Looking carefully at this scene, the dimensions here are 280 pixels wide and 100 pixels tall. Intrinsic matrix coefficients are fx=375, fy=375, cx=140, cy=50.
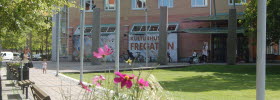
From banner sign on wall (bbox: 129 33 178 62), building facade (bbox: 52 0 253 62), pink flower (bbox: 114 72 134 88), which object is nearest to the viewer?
pink flower (bbox: 114 72 134 88)

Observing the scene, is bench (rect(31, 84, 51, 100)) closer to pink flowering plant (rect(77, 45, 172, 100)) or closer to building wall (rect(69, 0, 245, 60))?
pink flowering plant (rect(77, 45, 172, 100))

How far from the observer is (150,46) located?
4131 cm

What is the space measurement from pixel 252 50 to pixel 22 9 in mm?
30110

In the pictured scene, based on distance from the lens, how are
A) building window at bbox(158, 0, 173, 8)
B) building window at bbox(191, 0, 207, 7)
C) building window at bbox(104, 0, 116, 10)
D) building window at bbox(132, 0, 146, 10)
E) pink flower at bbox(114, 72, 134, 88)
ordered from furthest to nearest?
building window at bbox(104, 0, 116, 10) → building window at bbox(132, 0, 146, 10) → building window at bbox(158, 0, 173, 8) → building window at bbox(191, 0, 207, 7) → pink flower at bbox(114, 72, 134, 88)

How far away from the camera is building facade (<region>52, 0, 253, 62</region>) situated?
1480 inches

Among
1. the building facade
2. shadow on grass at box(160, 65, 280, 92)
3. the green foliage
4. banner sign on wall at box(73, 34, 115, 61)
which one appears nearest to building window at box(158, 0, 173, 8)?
the building facade

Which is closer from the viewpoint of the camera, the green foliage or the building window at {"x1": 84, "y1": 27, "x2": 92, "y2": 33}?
the green foliage

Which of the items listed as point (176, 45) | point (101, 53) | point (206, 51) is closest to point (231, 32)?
point (206, 51)

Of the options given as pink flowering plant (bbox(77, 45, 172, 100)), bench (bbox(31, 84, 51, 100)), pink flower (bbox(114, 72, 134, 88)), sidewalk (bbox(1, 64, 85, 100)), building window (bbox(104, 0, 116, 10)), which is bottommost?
sidewalk (bbox(1, 64, 85, 100))

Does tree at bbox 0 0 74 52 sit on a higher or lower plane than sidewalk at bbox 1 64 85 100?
higher

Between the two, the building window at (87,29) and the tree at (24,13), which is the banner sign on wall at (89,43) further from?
the tree at (24,13)

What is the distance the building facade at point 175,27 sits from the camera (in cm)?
3759

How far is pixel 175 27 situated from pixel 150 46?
3474mm

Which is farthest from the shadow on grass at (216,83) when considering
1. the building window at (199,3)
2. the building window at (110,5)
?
the building window at (110,5)
